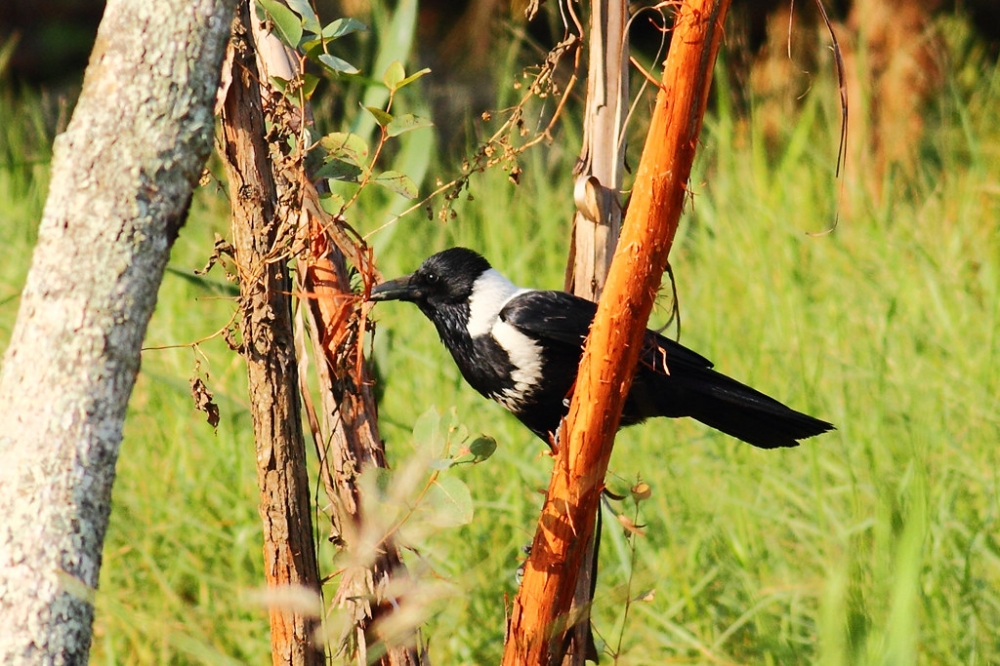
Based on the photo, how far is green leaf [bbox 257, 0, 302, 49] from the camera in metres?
1.27

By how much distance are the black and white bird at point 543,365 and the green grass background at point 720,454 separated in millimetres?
194

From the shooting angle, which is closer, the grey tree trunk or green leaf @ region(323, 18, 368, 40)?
the grey tree trunk

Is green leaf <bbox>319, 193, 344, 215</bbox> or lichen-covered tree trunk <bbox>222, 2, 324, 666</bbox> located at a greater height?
green leaf <bbox>319, 193, 344, 215</bbox>

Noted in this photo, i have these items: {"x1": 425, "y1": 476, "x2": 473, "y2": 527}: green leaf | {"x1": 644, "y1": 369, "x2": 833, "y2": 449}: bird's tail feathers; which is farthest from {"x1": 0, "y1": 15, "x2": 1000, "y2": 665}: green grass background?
{"x1": 644, "y1": 369, "x2": 833, "y2": 449}: bird's tail feathers

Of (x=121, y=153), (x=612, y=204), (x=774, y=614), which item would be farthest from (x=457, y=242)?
(x=121, y=153)

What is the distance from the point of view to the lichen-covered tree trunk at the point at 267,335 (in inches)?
50.1

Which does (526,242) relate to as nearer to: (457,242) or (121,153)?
(457,242)

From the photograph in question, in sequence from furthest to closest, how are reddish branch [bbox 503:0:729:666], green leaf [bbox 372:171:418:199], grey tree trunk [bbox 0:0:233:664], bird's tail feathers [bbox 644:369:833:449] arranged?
bird's tail feathers [bbox 644:369:833:449] → green leaf [bbox 372:171:418:199] → reddish branch [bbox 503:0:729:666] → grey tree trunk [bbox 0:0:233:664]

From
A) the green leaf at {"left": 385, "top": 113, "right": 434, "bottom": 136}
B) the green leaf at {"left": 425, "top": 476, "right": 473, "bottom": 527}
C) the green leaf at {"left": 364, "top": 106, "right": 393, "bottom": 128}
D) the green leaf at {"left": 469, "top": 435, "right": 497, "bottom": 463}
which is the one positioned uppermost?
the green leaf at {"left": 385, "top": 113, "right": 434, "bottom": 136}

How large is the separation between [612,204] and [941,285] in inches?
87.3

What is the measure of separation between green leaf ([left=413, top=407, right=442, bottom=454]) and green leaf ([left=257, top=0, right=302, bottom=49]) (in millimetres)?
463

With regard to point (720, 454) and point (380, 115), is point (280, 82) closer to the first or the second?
point (380, 115)

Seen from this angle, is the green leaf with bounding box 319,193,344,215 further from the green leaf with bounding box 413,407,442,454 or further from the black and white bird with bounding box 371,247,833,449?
the black and white bird with bounding box 371,247,833,449

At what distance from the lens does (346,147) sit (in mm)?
1313
